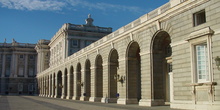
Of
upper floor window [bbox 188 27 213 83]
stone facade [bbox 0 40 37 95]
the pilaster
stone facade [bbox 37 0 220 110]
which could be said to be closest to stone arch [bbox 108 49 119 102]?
stone facade [bbox 37 0 220 110]

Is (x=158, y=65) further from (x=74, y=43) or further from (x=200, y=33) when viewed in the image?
(x=74, y=43)

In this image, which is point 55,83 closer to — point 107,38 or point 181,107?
point 107,38

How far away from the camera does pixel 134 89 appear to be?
28625mm

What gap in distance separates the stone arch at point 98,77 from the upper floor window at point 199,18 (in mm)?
19327

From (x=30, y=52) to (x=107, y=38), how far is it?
7328cm

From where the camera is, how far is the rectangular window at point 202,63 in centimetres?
1748

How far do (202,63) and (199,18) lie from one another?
317 cm

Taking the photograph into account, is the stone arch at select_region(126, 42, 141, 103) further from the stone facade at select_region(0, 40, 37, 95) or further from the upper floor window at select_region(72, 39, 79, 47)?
the stone facade at select_region(0, 40, 37, 95)

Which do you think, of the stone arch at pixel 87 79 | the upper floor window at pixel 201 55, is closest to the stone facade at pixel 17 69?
the stone arch at pixel 87 79

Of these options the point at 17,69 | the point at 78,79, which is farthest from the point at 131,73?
the point at 17,69

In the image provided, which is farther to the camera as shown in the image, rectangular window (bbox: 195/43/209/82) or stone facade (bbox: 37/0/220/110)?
rectangular window (bbox: 195/43/209/82)

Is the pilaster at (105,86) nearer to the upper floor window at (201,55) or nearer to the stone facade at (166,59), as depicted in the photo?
the stone facade at (166,59)

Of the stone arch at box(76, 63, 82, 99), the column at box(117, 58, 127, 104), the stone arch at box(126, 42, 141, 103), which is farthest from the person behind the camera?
the stone arch at box(76, 63, 82, 99)

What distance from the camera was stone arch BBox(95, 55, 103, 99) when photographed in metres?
36.6
